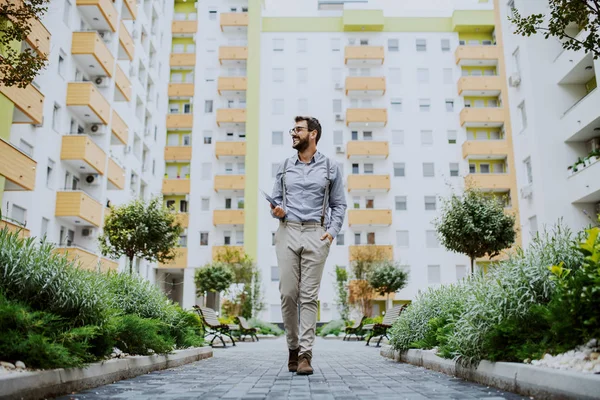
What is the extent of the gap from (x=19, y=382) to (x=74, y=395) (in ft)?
2.69

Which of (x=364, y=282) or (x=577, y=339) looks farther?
(x=364, y=282)

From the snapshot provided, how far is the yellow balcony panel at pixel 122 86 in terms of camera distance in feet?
117

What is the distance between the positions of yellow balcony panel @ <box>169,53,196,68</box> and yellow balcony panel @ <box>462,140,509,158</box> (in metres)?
25.2

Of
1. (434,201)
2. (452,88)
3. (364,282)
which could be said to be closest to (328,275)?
(364,282)

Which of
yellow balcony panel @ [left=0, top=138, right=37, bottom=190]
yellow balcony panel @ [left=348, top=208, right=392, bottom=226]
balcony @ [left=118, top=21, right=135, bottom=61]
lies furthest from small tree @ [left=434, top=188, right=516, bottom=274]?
yellow balcony panel @ [left=348, top=208, right=392, bottom=226]

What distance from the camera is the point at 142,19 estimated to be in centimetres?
4353

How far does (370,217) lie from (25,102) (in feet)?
101

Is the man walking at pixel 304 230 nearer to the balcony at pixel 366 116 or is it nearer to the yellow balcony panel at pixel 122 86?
the yellow balcony panel at pixel 122 86

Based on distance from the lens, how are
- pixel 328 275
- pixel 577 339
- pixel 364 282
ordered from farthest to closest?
pixel 328 275 → pixel 364 282 → pixel 577 339

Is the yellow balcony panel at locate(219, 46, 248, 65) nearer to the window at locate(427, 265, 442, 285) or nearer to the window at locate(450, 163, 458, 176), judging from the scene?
the window at locate(450, 163, 458, 176)

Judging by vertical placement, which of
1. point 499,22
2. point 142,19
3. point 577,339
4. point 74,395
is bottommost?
point 74,395

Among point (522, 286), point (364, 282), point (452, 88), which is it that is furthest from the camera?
point (452, 88)

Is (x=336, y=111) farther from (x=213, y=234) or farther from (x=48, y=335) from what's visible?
(x=48, y=335)

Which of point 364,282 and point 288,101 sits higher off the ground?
point 288,101
